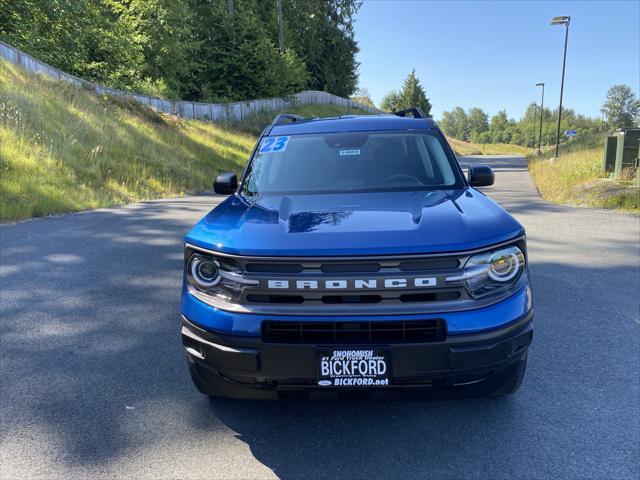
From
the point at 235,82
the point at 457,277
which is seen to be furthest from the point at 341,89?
the point at 457,277

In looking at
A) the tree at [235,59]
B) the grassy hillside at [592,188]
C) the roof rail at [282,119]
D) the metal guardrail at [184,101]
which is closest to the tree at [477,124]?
the metal guardrail at [184,101]

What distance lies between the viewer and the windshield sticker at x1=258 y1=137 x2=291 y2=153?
4.05 meters

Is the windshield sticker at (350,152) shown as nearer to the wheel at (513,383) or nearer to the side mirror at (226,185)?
the side mirror at (226,185)

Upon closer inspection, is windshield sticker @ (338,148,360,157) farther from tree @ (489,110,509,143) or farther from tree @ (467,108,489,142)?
tree @ (467,108,489,142)

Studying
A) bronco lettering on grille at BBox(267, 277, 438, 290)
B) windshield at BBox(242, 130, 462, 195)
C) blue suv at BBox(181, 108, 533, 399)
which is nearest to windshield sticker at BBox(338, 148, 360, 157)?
windshield at BBox(242, 130, 462, 195)

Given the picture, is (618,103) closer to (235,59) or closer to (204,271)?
(235,59)

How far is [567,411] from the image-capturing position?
2.86m

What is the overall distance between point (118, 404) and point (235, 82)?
3299cm

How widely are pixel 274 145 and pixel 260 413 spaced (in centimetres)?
222

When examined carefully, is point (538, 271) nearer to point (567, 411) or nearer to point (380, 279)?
point (567, 411)

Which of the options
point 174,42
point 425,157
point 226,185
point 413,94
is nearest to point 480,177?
point 425,157

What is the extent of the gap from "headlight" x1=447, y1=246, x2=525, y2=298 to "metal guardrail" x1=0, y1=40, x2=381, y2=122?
1858 centimetres

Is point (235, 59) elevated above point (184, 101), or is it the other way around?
point (235, 59)

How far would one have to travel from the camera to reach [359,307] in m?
2.25
